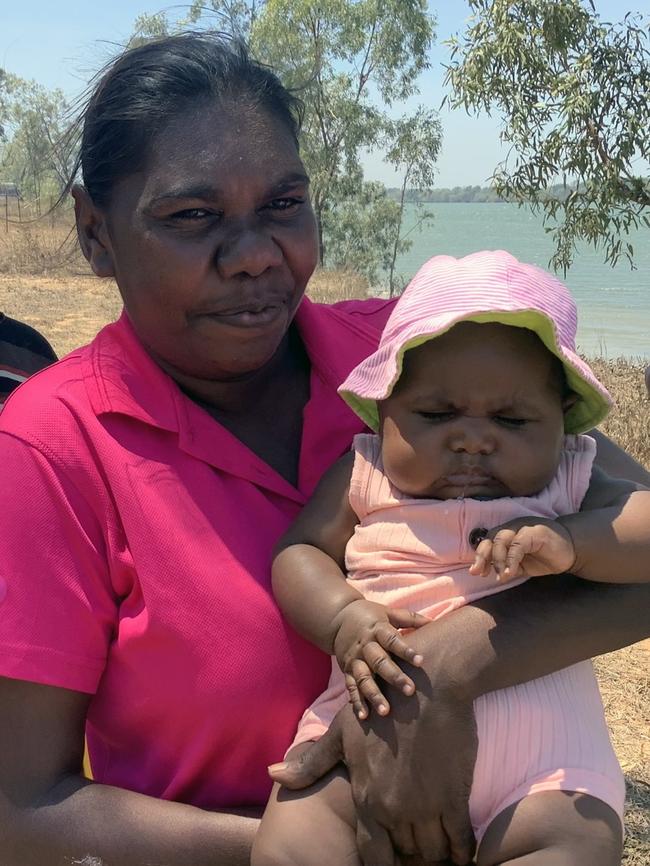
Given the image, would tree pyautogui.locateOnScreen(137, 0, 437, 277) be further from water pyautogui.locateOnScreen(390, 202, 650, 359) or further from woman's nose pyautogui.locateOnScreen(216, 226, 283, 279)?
woman's nose pyautogui.locateOnScreen(216, 226, 283, 279)

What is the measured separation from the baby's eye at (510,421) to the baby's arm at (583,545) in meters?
0.18

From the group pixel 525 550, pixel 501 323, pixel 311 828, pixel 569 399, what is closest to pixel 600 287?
pixel 569 399

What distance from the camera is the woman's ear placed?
1.99 metres

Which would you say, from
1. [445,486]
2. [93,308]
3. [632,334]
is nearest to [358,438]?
[445,486]

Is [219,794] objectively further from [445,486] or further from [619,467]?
[619,467]

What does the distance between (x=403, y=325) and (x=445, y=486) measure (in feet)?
1.03

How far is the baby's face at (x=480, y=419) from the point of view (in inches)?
69.7

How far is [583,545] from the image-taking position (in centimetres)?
167

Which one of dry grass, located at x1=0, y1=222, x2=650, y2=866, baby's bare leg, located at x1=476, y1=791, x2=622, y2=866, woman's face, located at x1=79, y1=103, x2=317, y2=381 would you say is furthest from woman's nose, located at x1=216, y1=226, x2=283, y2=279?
baby's bare leg, located at x1=476, y1=791, x2=622, y2=866

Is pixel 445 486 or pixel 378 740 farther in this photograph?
pixel 445 486

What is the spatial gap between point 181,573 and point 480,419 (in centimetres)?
58

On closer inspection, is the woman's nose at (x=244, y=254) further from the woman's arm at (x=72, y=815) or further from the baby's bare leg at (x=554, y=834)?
the baby's bare leg at (x=554, y=834)

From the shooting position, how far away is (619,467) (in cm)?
203

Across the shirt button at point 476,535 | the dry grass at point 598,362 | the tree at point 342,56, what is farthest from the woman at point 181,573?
the tree at point 342,56
